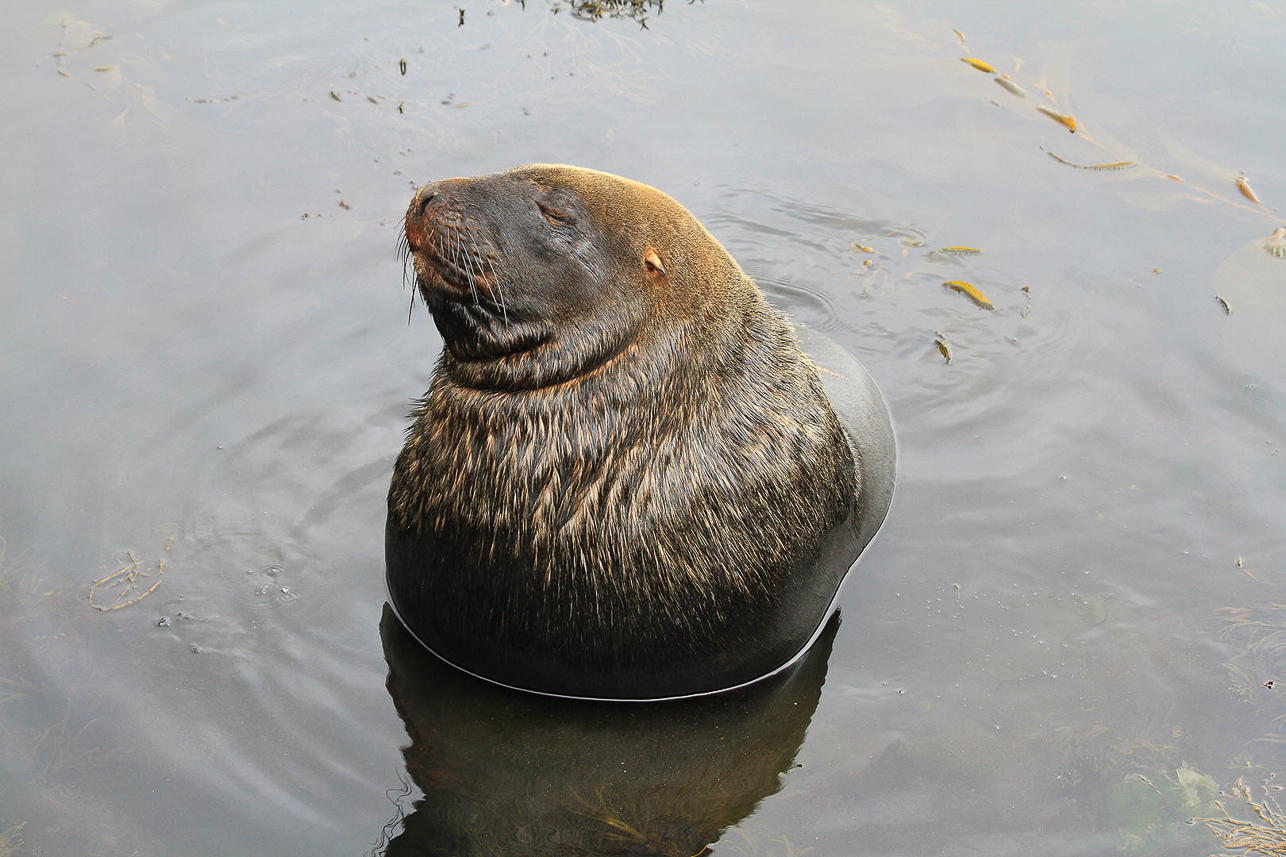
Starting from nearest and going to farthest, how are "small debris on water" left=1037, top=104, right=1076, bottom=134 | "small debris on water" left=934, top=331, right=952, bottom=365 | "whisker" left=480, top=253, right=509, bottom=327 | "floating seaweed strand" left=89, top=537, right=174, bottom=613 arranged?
"whisker" left=480, top=253, right=509, bottom=327 < "floating seaweed strand" left=89, top=537, right=174, bottom=613 < "small debris on water" left=934, top=331, right=952, bottom=365 < "small debris on water" left=1037, top=104, right=1076, bottom=134

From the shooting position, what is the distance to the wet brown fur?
414cm

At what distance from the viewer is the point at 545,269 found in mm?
4098

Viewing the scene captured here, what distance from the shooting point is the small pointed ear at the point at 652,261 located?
4160mm

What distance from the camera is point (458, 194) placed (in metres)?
4.13

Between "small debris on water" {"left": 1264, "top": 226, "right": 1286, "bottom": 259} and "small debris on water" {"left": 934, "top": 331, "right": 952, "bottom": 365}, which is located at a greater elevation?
"small debris on water" {"left": 1264, "top": 226, "right": 1286, "bottom": 259}

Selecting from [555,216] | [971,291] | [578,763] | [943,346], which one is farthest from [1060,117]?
[578,763]

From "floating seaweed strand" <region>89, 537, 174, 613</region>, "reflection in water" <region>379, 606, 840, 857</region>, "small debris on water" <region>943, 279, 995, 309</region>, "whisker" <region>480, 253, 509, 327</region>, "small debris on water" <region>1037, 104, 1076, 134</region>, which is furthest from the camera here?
"small debris on water" <region>1037, 104, 1076, 134</region>

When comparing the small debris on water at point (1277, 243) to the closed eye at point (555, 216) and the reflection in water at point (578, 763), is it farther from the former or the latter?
the closed eye at point (555, 216)

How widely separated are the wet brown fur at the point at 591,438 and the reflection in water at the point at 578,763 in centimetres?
27

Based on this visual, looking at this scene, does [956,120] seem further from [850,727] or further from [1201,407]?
[850,727]

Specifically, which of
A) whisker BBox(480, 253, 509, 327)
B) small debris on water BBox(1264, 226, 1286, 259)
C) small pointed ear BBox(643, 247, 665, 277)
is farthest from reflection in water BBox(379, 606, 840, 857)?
small debris on water BBox(1264, 226, 1286, 259)

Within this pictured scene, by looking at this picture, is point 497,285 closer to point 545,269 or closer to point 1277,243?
point 545,269

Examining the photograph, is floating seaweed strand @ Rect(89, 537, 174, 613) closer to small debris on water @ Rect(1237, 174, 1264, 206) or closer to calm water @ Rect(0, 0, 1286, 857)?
calm water @ Rect(0, 0, 1286, 857)

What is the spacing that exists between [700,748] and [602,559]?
963 mm
